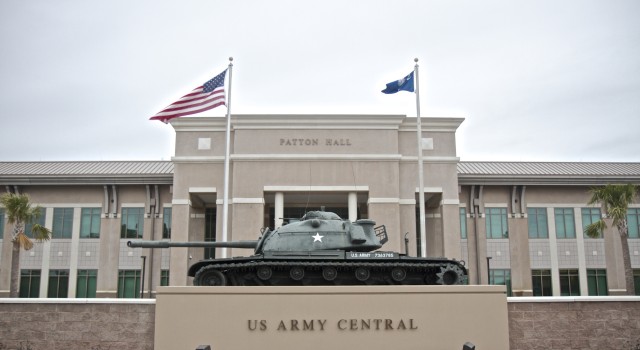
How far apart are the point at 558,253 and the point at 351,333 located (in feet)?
94.5

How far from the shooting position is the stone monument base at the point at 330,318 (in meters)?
11.2

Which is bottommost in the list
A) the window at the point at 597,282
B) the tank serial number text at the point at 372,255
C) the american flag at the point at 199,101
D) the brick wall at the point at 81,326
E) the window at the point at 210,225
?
the brick wall at the point at 81,326

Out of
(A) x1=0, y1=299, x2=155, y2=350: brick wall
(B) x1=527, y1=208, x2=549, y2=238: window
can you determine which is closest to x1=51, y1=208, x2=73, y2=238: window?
(A) x1=0, y1=299, x2=155, y2=350: brick wall

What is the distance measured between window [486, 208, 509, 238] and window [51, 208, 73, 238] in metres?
24.3

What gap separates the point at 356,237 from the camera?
1585 cm

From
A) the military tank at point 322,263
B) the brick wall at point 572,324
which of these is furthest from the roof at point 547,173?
the military tank at point 322,263

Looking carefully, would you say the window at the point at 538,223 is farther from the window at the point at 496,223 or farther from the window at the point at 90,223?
the window at the point at 90,223

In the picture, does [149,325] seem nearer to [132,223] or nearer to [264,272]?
[264,272]

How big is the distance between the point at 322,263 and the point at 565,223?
26.6 meters

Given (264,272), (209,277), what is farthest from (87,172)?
(264,272)

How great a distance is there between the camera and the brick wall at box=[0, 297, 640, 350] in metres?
16.4

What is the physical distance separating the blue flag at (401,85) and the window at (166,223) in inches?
608

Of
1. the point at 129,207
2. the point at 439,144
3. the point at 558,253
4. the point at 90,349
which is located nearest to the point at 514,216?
the point at 558,253

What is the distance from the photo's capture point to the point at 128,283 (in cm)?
3612
